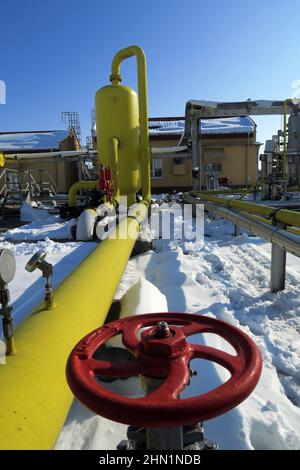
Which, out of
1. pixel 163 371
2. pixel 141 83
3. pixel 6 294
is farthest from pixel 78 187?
pixel 163 371

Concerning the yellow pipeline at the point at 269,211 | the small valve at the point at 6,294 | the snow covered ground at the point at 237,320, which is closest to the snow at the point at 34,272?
the small valve at the point at 6,294

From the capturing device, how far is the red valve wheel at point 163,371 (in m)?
0.75

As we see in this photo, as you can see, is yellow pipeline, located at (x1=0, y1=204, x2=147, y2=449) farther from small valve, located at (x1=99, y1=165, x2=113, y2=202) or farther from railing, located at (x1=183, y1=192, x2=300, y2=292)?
small valve, located at (x1=99, y1=165, x2=113, y2=202)

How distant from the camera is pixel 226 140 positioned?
1880 cm

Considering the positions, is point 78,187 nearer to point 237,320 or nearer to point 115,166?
point 115,166

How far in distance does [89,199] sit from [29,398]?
6.52 m

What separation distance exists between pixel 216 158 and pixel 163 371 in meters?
18.9

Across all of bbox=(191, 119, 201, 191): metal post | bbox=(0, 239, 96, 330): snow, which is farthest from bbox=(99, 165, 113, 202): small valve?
bbox=(191, 119, 201, 191): metal post

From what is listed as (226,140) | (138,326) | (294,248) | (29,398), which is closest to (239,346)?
(138,326)

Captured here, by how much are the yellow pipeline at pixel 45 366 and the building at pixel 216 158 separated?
17218 millimetres

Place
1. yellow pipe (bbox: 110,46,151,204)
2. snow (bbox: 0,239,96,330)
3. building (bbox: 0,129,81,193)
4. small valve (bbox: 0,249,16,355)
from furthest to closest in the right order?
1. building (bbox: 0,129,81,193)
2. yellow pipe (bbox: 110,46,151,204)
3. snow (bbox: 0,239,96,330)
4. small valve (bbox: 0,249,16,355)

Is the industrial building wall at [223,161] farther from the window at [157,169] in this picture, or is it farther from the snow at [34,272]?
the snow at [34,272]

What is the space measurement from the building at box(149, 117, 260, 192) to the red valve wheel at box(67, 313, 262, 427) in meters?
17.9

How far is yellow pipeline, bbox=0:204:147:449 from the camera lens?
3.17 ft
